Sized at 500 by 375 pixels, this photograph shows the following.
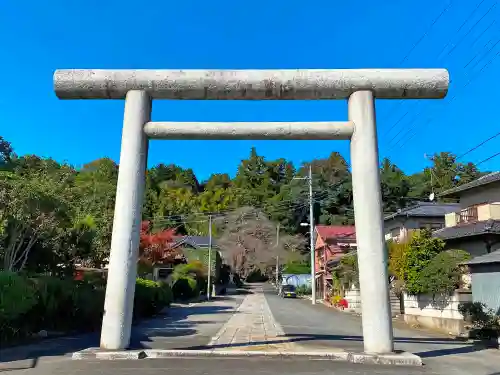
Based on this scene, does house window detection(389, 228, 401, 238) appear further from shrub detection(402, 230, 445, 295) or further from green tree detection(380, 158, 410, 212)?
green tree detection(380, 158, 410, 212)

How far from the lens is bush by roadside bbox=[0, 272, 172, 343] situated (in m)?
9.72

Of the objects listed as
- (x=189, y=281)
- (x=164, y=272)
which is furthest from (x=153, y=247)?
(x=164, y=272)

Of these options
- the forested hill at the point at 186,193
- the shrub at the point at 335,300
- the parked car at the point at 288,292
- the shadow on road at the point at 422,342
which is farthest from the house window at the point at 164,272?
the shadow on road at the point at 422,342

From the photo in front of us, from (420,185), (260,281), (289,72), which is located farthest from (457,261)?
(260,281)

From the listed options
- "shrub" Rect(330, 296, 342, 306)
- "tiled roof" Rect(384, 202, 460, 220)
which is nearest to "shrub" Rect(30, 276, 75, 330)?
"shrub" Rect(330, 296, 342, 306)

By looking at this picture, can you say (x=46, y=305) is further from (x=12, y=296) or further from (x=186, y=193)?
(x=186, y=193)

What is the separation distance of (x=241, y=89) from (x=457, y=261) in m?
11.5

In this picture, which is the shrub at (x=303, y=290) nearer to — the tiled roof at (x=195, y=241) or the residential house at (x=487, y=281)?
the tiled roof at (x=195, y=241)

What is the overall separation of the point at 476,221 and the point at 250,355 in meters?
17.2

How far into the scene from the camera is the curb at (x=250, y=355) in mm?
8367

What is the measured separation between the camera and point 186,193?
77.4 m

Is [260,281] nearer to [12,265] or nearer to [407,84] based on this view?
[12,265]

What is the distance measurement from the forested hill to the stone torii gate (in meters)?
5.39

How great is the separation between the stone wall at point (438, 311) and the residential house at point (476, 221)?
3385 mm
